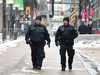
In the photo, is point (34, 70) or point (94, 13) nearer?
point (34, 70)

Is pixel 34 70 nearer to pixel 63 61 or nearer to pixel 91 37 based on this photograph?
pixel 63 61

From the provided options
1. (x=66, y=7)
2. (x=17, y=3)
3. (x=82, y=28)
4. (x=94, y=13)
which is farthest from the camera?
(x=66, y=7)

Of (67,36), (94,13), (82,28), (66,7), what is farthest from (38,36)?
(66,7)

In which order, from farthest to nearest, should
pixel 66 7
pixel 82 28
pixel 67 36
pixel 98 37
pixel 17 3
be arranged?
pixel 66 7 < pixel 17 3 < pixel 82 28 < pixel 98 37 < pixel 67 36

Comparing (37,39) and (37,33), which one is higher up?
(37,33)

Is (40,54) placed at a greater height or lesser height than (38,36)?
lesser

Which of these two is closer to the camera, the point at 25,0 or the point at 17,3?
the point at 17,3

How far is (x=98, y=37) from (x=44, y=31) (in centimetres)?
1596

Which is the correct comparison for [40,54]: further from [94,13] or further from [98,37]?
[94,13]

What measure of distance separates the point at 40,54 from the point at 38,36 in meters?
0.61

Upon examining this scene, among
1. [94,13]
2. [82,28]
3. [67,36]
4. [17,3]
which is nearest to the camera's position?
[67,36]

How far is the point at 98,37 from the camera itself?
979 inches

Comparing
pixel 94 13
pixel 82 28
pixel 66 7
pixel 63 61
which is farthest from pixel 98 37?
pixel 66 7

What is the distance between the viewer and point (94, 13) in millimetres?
53500
